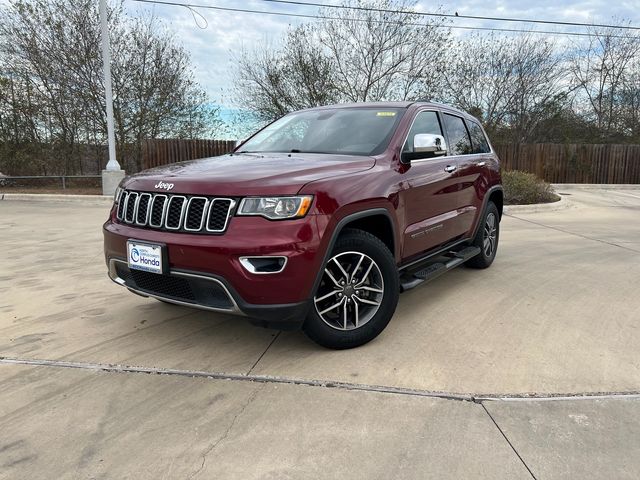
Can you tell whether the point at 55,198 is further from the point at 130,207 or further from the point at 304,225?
the point at 304,225

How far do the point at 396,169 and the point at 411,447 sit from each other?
6.84 feet

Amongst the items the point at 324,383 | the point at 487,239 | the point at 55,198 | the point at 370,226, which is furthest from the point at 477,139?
the point at 55,198

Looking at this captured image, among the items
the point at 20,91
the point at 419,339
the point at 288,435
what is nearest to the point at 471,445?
the point at 288,435

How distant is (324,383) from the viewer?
2.99 m

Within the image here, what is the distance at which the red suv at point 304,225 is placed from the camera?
2.90 meters

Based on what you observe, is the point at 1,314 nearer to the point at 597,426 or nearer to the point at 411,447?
the point at 411,447

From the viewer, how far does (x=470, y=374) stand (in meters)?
3.12

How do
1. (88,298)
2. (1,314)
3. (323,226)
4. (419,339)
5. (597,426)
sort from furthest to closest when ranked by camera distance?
(88,298) < (1,314) < (419,339) < (323,226) < (597,426)

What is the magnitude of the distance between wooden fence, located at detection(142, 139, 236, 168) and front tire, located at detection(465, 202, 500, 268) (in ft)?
37.3

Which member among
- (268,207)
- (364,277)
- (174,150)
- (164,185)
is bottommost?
(364,277)

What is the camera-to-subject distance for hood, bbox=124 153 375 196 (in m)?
2.94

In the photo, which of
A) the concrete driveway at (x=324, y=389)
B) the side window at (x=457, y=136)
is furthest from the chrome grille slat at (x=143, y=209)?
the side window at (x=457, y=136)

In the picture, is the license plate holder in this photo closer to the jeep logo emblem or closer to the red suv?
the red suv

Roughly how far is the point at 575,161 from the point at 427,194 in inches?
767
